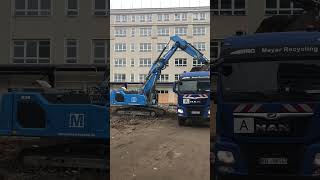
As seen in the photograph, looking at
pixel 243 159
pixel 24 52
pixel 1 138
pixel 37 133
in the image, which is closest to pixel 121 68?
pixel 24 52

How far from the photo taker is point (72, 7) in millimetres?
3938

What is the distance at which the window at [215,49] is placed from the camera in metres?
3.54

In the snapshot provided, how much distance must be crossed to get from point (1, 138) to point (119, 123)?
196cm

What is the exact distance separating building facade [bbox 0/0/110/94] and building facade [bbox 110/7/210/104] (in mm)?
343

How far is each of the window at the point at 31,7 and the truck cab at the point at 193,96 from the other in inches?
56.7

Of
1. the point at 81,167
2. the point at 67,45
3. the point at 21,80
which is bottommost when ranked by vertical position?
the point at 81,167

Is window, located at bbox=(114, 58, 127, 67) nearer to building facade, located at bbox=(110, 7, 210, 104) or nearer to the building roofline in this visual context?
building facade, located at bbox=(110, 7, 210, 104)

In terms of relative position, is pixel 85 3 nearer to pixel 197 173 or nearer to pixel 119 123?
pixel 119 123

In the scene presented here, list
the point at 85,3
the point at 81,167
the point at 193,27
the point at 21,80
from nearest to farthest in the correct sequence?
the point at 193,27
the point at 85,3
the point at 21,80
the point at 81,167

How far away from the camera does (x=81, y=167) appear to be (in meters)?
4.64

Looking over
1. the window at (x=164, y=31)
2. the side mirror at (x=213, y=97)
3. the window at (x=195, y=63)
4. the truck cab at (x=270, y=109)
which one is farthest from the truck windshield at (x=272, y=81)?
the window at (x=164, y=31)

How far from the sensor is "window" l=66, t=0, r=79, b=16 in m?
3.91

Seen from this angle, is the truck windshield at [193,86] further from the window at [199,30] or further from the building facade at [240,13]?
the window at [199,30]

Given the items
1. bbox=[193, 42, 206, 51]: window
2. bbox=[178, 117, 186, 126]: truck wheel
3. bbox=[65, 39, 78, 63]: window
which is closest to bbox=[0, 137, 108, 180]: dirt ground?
bbox=[65, 39, 78, 63]: window
